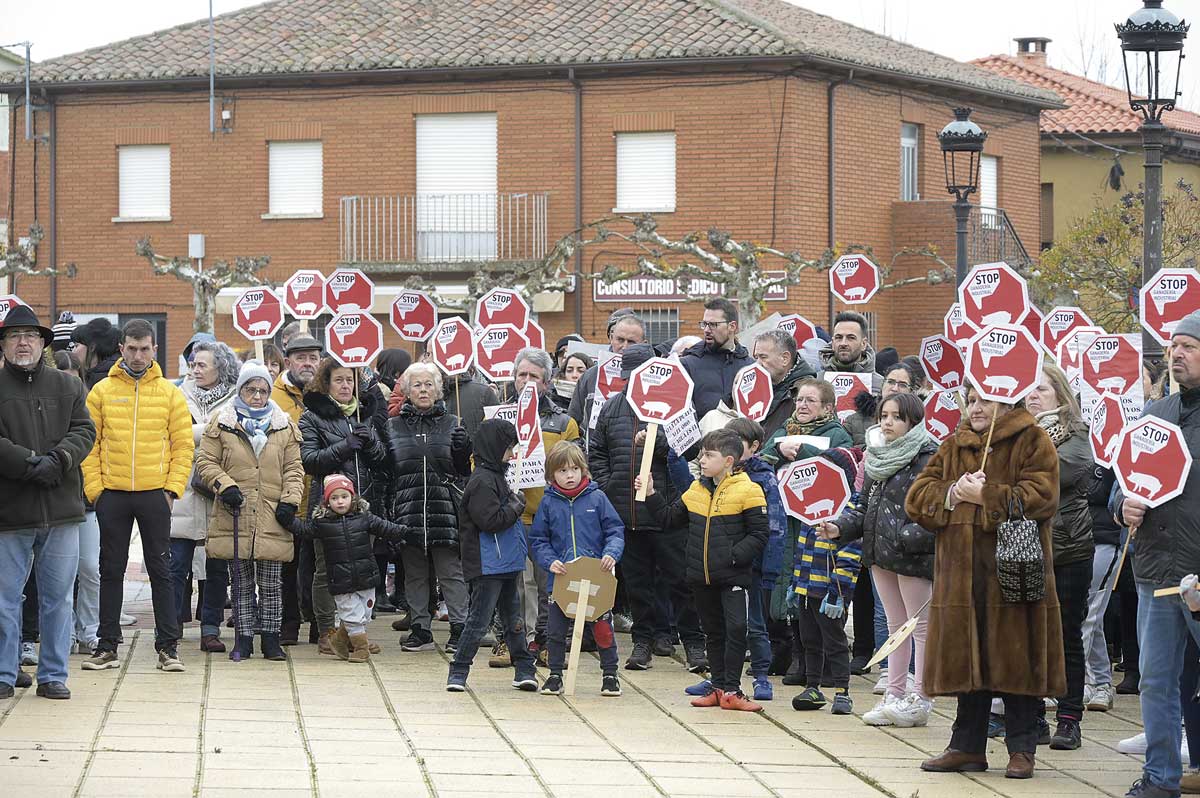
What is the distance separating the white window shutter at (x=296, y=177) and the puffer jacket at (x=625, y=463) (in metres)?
23.9

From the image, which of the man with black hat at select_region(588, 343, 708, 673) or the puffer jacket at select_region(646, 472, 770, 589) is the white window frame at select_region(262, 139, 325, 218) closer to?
the man with black hat at select_region(588, 343, 708, 673)

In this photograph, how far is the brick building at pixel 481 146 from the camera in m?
32.6

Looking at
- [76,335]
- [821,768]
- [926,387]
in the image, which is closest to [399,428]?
[76,335]

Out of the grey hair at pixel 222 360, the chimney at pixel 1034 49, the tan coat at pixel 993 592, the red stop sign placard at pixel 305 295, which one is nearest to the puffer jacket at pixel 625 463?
the grey hair at pixel 222 360

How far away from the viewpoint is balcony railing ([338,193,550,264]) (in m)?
33.6

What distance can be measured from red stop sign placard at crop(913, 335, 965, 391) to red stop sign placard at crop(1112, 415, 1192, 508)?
4252 millimetres

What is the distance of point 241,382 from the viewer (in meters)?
11.1

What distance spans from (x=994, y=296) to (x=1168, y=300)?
99 cm

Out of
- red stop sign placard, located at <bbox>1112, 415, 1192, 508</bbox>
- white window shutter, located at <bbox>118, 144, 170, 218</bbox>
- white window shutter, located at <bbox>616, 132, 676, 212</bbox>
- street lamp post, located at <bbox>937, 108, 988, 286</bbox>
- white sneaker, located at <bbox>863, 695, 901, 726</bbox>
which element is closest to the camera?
red stop sign placard, located at <bbox>1112, 415, 1192, 508</bbox>

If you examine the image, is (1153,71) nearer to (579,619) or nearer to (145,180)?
(579,619)

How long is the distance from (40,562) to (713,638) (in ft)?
12.0

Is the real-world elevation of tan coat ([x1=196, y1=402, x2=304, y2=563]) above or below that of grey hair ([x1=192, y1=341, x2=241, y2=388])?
below

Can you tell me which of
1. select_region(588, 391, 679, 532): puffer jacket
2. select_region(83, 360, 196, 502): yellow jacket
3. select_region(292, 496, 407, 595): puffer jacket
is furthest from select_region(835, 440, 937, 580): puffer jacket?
select_region(83, 360, 196, 502): yellow jacket

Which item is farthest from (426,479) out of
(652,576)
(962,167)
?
(962,167)
